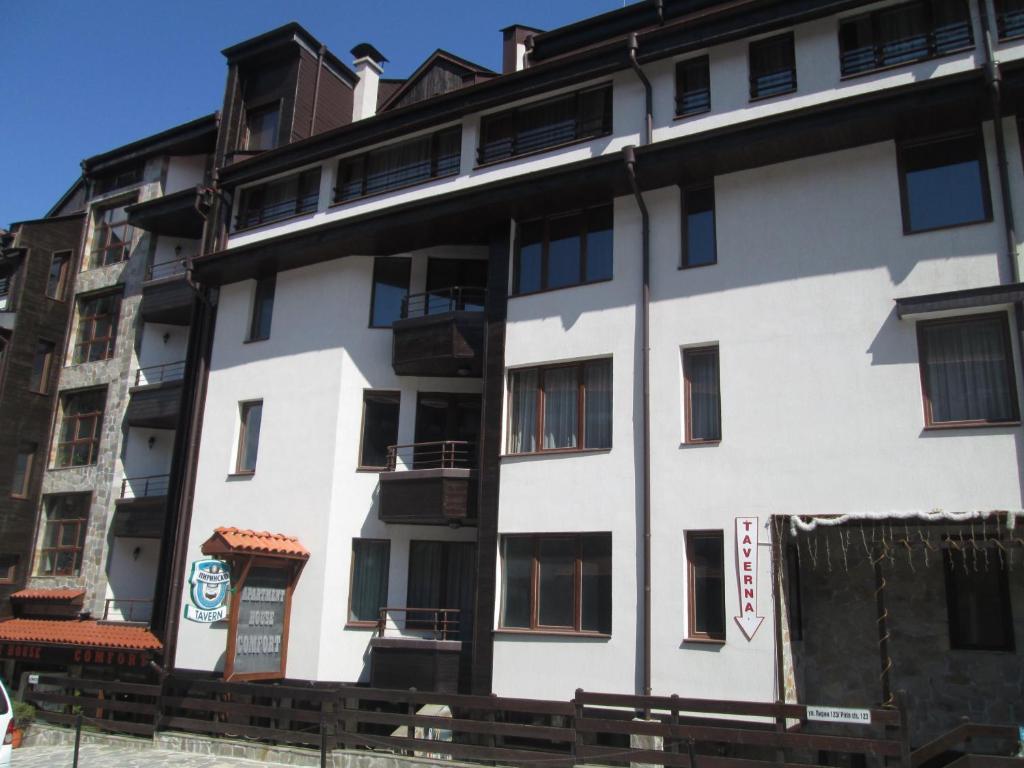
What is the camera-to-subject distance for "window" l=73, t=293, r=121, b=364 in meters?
27.5

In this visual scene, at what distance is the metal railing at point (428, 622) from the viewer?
59.3 ft

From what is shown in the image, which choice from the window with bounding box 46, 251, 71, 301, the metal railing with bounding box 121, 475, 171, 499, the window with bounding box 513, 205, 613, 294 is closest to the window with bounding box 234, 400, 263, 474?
the metal railing with bounding box 121, 475, 171, 499

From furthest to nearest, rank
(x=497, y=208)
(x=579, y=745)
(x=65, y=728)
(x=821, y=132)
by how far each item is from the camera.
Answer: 1. (x=65, y=728)
2. (x=497, y=208)
3. (x=821, y=132)
4. (x=579, y=745)

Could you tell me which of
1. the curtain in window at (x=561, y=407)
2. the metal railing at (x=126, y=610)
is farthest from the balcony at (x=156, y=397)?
the curtain in window at (x=561, y=407)

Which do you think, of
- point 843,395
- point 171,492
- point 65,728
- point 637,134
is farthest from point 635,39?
point 65,728

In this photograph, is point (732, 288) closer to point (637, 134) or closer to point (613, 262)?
point (613, 262)

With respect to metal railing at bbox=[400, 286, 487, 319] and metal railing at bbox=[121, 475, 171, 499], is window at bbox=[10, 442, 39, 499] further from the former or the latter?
metal railing at bbox=[400, 286, 487, 319]

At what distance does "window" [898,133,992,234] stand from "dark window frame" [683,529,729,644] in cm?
582

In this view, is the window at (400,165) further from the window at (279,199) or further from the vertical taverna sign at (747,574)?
the vertical taverna sign at (747,574)

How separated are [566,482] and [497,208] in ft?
19.3

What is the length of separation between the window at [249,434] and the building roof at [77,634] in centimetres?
442

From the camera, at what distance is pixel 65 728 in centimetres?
1945

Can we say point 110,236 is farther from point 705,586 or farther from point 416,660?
point 705,586

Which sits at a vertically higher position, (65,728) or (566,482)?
(566,482)
